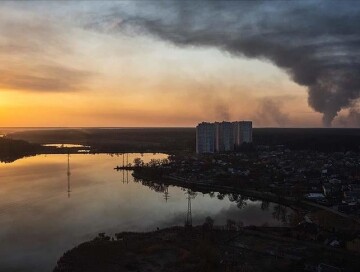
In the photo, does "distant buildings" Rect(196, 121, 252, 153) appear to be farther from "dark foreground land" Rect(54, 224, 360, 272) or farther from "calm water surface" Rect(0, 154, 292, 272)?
"dark foreground land" Rect(54, 224, 360, 272)

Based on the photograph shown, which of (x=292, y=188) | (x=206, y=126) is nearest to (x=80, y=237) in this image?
(x=292, y=188)

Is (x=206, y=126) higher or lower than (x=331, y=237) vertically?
higher

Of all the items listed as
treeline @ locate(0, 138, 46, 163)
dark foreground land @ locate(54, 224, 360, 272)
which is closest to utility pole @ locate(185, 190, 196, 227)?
dark foreground land @ locate(54, 224, 360, 272)

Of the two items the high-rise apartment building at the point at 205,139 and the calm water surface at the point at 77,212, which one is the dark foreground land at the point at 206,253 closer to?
the calm water surface at the point at 77,212

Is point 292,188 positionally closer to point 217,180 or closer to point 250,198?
point 250,198

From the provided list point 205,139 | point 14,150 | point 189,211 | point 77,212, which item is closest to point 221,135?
point 205,139

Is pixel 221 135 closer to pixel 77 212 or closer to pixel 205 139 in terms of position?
pixel 205 139
